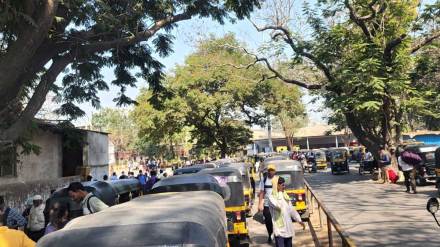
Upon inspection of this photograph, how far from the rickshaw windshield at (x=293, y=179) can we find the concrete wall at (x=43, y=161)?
10.7 metres

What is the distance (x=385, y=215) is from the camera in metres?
13.6

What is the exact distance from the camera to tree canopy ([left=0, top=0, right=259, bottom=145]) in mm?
9688

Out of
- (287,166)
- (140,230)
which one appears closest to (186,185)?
(140,230)

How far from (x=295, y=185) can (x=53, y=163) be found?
497 inches

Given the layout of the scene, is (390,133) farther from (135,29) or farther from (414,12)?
(135,29)

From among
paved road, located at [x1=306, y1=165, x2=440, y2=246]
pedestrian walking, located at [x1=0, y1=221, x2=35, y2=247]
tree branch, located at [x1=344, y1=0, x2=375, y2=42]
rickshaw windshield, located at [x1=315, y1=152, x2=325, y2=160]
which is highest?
tree branch, located at [x1=344, y1=0, x2=375, y2=42]

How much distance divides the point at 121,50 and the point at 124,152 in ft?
277

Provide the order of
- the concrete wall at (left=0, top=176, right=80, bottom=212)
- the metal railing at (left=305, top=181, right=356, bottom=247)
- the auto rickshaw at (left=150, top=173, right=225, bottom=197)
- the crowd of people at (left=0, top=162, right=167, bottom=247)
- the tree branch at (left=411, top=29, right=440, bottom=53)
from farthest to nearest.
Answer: the tree branch at (left=411, top=29, right=440, bottom=53), the concrete wall at (left=0, top=176, right=80, bottom=212), the auto rickshaw at (left=150, top=173, right=225, bottom=197), the metal railing at (left=305, top=181, right=356, bottom=247), the crowd of people at (left=0, top=162, right=167, bottom=247)

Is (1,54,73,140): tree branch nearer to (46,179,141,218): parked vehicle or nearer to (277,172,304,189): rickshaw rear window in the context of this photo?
(46,179,141,218): parked vehicle

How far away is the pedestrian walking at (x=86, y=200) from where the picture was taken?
6617mm

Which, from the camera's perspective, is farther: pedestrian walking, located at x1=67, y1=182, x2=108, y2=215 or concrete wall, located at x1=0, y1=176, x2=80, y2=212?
concrete wall, located at x1=0, y1=176, x2=80, y2=212

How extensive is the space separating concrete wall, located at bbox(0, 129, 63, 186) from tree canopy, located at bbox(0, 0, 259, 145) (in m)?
5.32

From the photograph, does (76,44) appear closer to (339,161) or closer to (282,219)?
(282,219)

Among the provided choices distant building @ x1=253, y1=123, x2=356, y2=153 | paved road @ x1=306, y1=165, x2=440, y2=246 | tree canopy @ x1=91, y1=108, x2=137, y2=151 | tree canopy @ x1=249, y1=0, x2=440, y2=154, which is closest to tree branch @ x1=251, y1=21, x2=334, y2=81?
tree canopy @ x1=249, y1=0, x2=440, y2=154
